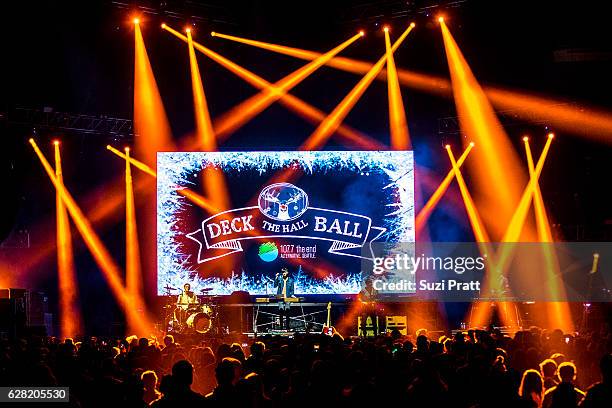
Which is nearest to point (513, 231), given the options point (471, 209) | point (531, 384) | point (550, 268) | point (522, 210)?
point (522, 210)

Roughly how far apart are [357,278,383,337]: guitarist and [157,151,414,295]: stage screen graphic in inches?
57.6

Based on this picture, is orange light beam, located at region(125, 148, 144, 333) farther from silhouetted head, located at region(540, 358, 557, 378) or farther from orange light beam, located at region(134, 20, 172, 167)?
silhouetted head, located at region(540, 358, 557, 378)

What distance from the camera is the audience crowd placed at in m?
5.04

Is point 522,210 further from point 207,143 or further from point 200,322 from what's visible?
point 200,322

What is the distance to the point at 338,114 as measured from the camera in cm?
1992

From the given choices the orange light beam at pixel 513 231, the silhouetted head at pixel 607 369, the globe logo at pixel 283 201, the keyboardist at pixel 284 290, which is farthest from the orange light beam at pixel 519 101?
the silhouetted head at pixel 607 369

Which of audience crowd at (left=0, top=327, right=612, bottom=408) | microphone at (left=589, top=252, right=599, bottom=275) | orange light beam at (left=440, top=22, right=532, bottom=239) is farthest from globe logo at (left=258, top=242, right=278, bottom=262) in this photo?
audience crowd at (left=0, top=327, right=612, bottom=408)

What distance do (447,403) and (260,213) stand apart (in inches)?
569

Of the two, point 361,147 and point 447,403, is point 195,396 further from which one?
point 361,147

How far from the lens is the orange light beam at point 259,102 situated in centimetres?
1968

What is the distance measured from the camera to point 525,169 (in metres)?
19.8

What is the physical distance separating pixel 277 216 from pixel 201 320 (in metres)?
3.91

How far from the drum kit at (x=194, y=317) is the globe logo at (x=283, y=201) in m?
3.07

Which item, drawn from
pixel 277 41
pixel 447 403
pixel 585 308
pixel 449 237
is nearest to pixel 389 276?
pixel 449 237
